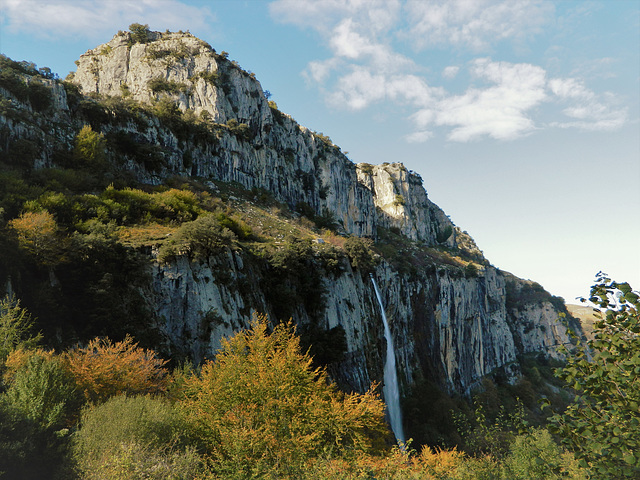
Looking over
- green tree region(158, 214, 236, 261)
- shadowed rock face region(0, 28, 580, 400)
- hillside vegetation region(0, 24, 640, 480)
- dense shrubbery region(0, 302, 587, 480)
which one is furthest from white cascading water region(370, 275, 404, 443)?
dense shrubbery region(0, 302, 587, 480)

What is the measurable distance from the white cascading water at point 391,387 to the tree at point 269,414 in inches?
973

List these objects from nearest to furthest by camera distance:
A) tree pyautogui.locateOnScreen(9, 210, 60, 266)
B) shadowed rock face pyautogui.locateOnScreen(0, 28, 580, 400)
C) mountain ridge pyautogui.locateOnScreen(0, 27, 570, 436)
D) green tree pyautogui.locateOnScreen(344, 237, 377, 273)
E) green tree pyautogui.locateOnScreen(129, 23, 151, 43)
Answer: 1. tree pyautogui.locateOnScreen(9, 210, 60, 266)
2. shadowed rock face pyautogui.locateOnScreen(0, 28, 580, 400)
3. mountain ridge pyautogui.locateOnScreen(0, 27, 570, 436)
4. green tree pyautogui.locateOnScreen(344, 237, 377, 273)
5. green tree pyautogui.locateOnScreen(129, 23, 151, 43)

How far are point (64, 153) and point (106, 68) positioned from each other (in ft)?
117

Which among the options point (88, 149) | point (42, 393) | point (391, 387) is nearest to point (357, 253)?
point (391, 387)

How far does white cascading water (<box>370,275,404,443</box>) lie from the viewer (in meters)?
35.3

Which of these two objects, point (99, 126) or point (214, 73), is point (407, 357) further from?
point (214, 73)

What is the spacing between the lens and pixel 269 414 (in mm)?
11188

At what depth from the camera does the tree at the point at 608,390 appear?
492cm

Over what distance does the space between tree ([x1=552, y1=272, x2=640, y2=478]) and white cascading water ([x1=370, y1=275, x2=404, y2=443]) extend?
104 ft

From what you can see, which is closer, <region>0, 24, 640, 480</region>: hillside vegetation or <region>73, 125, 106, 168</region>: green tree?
<region>0, 24, 640, 480</region>: hillside vegetation

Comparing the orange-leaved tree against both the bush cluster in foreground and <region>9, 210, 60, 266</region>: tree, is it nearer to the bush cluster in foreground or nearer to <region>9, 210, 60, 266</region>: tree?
the bush cluster in foreground

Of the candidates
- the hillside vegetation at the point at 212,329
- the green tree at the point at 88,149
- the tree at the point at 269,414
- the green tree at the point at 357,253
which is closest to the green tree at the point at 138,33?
the hillside vegetation at the point at 212,329

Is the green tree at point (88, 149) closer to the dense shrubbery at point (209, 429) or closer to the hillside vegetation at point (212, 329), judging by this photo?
the hillside vegetation at point (212, 329)

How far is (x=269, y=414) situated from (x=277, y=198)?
150 ft
